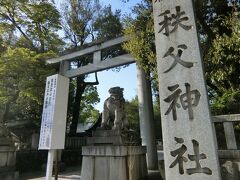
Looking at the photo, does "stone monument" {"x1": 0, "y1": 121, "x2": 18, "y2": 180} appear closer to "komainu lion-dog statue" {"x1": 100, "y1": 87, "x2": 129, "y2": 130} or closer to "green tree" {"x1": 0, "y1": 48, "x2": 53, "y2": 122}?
"green tree" {"x1": 0, "y1": 48, "x2": 53, "y2": 122}

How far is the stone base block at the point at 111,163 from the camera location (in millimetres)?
6113

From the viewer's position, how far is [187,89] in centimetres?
397

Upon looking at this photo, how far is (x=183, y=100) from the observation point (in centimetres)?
398

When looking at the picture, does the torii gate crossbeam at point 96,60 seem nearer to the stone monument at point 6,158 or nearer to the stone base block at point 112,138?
the stone base block at point 112,138

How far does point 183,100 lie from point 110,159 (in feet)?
9.93

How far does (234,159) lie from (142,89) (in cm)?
510

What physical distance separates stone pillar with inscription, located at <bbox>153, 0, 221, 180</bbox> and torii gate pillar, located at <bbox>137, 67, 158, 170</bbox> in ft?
17.4

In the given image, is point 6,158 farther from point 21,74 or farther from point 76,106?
point 76,106

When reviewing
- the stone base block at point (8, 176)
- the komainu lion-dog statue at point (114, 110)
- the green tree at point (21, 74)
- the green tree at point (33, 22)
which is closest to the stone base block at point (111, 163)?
the komainu lion-dog statue at point (114, 110)

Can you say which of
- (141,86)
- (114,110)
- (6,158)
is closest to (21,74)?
(6,158)

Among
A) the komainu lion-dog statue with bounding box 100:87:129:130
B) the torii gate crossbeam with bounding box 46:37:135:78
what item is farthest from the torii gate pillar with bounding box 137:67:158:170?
the komainu lion-dog statue with bounding box 100:87:129:130

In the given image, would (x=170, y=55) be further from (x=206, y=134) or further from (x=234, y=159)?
(x=234, y=159)

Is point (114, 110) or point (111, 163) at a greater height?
point (114, 110)

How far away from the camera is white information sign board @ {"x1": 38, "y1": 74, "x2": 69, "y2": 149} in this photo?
4.69 metres
